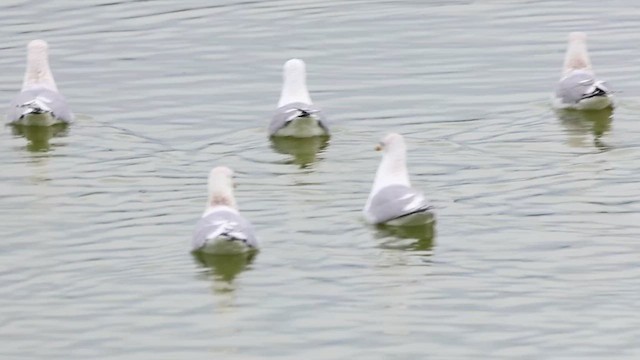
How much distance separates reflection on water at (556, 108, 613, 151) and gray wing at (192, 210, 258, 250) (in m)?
6.21

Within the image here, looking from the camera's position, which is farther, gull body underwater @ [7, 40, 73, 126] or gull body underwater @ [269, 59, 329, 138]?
gull body underwater @ [7, 40, 73, 126]

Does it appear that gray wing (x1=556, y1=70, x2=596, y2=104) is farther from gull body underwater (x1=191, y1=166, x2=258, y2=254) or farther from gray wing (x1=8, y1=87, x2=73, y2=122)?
gull body underwater (x1=191, y1=166, x2=258, y2=254)

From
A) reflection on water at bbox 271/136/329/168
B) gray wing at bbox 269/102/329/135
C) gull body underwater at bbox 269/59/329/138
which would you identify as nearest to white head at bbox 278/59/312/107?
gull body underwater at bbox 269/59/329/138

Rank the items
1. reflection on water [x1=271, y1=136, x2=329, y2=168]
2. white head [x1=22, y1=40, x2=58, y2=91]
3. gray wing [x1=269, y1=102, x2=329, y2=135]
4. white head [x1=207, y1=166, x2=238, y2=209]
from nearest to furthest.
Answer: white head [x1=207, y1=166, x2=238, y2=209] < reflection on water [x1=271, y1=136, x2=329, y2=168] < gray wing [x1=269, y1=102, x2=329, y2=135] < white head [x1=22, y1=40, x2=58, y2=91]

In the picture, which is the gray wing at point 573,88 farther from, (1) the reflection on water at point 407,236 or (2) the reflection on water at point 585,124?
(1) the reflection on water at point 407,236

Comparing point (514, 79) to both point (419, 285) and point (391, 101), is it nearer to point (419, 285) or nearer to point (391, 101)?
point (391, 101)

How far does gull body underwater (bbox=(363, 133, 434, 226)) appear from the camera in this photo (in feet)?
70.4

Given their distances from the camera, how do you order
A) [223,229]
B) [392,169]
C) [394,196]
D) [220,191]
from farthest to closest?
[392,169] < [394,196] < [220,191] < [223,229]

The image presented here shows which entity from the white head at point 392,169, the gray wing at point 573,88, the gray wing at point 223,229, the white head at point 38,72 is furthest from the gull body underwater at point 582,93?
the gray wing at point 223,229

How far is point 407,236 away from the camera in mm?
21375

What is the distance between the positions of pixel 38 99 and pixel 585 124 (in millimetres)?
7188

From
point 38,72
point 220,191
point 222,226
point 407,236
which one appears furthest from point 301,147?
point 222,226

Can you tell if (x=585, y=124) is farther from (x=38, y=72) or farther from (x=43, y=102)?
(x=38, y=72)

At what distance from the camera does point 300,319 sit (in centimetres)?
1839
